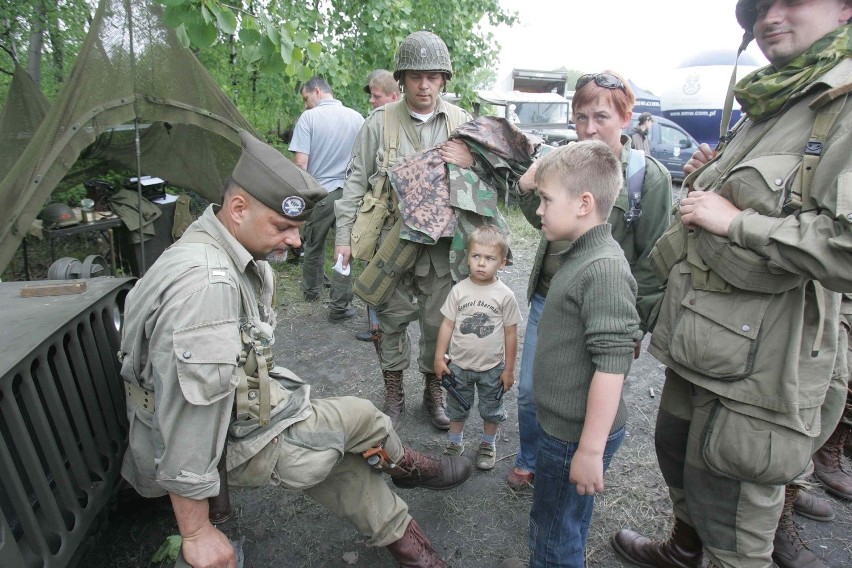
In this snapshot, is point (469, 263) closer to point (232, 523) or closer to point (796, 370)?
point (796, 370)

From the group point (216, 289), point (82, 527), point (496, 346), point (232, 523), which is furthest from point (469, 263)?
point (82, 527)

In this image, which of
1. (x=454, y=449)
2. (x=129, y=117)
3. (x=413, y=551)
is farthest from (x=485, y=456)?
(x=129, y=117)

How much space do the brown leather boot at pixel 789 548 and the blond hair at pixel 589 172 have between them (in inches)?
67.5

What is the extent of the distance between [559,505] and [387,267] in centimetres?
181

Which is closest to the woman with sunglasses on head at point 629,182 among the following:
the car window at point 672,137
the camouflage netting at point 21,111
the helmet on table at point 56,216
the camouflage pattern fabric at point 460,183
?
the camouflage pattern fabric at point 460,183

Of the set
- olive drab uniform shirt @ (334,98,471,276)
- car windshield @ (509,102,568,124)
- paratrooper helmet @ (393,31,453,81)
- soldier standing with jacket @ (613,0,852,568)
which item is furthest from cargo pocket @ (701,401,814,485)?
car windshield @ (509,102,568,124)

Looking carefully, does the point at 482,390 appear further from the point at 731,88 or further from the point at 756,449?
the point at 731,88

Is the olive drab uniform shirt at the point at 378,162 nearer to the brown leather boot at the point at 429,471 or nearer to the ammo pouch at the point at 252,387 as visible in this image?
the brown leather boot at the point at 429,471

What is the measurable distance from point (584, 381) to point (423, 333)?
1744mm

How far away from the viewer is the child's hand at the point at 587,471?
66.1 inches

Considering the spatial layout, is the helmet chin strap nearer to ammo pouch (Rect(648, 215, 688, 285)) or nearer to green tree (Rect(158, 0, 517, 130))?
ammo pouch (Rect(648, 215, 688, 285))

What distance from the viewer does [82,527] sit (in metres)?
1.93

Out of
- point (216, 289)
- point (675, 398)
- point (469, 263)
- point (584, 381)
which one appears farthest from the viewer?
point (469, 263)

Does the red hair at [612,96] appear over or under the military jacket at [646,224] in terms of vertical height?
over
